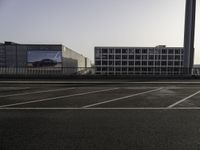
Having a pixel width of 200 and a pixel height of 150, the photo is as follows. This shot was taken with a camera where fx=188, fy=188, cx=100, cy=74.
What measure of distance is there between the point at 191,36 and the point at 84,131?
1818cm

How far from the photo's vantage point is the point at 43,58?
205 ft

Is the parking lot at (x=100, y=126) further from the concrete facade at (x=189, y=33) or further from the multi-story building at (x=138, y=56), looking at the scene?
the multi-story building at (x=138, y=56)

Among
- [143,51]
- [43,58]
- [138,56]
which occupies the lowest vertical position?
[43,58]

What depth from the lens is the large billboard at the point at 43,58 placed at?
62.2 m

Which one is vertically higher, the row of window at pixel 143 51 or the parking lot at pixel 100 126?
the row of window at pixel 143 51

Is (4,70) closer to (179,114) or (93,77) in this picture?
Result: (93,77)

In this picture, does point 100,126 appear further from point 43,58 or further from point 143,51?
point 143,51

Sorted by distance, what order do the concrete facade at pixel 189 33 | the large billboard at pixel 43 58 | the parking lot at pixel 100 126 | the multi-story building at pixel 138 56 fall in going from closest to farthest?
1. the parking lot at pixel 100 126
2. the concrete facade at pixel 189 33
3. the large billboard at pixel 43 58
4. the multi-story building at pixel 138 56

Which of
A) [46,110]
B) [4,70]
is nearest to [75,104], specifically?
[46,110]

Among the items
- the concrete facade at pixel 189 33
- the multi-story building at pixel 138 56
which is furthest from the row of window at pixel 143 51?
the concrete facade at pixel 189 33

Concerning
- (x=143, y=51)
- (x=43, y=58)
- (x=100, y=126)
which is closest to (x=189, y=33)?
(x=100, y=126)

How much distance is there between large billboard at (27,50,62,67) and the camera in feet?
204

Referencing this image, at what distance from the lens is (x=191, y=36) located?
62.4 ft

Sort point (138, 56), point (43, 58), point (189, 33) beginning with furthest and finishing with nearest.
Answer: point (138, 56)
point (43, 58)
point (189, 33)
